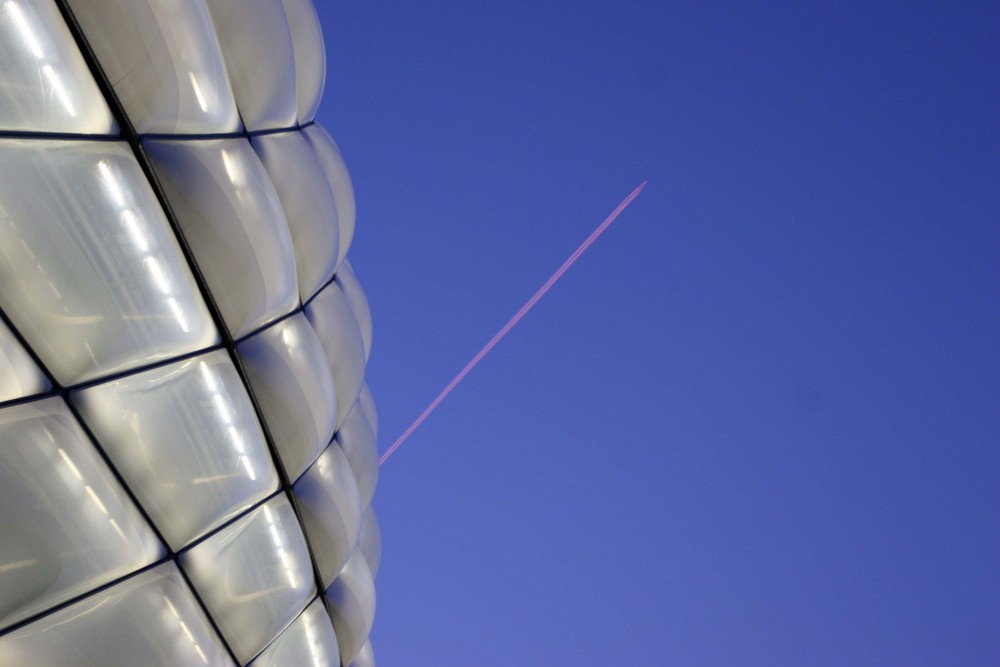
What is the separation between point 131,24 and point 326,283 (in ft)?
19.0

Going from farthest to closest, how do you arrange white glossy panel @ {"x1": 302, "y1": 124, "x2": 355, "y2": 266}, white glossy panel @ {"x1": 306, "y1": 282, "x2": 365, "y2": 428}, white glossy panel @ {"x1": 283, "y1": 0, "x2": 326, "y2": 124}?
white glossy panel @ {"x1": 302, "y1": 124, "x2": 355, "y2": 266}
white glossy panel @ {"x1": 306, "y1": 282, "x2": 365, "y2": 428}
white glossy panel @ {"x1": 283, "y1": 0, "x2": 326, "y2": 124}

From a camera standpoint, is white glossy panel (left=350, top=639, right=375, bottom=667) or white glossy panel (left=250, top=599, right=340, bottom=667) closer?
white glossy panel (left=250, top=599, right=340, bottom=667)

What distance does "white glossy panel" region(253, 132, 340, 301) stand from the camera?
1063 centimetres

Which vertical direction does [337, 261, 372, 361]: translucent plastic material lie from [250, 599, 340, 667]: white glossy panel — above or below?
above

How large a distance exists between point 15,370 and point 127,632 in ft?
9.89

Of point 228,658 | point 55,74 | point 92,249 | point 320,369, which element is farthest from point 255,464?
point 55,74

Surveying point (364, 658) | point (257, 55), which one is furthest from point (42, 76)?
point (364, 658)

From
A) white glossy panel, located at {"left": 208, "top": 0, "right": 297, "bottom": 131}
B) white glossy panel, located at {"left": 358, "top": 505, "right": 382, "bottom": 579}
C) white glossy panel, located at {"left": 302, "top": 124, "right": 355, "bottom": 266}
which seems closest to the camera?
white glossy panel, located at {"left": 208, "top": 0, "right": 297, "bottom": 131}

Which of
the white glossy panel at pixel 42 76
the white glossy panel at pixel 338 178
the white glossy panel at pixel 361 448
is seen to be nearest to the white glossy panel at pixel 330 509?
the white glossy panel at pixel 361 448

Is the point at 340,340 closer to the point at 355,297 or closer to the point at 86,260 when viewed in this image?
the point at 355,297

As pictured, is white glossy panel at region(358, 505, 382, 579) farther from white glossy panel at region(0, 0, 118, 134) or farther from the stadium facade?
white glossy panel at region(0, 0, 118, 134)

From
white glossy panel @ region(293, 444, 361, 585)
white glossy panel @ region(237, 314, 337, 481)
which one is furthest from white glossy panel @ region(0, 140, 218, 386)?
white glossy panel @ region(293, 444, 361, 585)

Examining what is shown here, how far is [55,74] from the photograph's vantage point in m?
6.79

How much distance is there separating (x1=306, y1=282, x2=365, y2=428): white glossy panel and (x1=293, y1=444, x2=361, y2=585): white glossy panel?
798 millimetres
